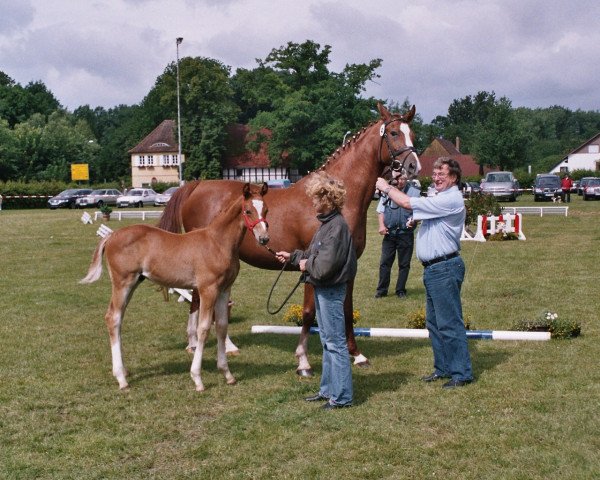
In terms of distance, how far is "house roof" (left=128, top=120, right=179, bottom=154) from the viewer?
9800cm

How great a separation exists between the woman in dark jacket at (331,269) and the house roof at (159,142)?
91241 mm

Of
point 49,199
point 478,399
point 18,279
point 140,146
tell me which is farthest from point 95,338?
point 140,146

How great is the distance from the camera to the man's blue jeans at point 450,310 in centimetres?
785

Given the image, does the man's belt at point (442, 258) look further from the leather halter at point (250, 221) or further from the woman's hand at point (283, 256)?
the leather halter at point (250, 221)

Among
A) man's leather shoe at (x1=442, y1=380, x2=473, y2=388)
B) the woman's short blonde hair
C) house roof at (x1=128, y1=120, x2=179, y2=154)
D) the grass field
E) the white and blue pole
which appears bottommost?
the grass field

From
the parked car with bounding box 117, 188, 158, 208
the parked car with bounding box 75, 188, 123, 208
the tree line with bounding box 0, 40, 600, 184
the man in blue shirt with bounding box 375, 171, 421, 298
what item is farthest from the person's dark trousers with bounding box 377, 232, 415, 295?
the tree line with bounding box 0, 40, 600, 184

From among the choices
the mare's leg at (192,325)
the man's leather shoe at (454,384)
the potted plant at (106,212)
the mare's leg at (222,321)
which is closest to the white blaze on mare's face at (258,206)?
the mare's leg at (222,321)

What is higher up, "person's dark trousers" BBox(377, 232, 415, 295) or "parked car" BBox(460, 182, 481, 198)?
"parked car" BBox(460, 182, 481, 198)

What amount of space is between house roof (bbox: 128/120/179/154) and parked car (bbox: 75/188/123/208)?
34.9m

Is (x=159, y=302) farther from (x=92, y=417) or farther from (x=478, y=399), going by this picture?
(x=478, y=399)

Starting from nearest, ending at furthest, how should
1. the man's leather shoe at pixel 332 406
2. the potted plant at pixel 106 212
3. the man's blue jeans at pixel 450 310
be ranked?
the man's leather shoe at pixel 332 406
the man's blue jeans at pixel 450 310
the potted plant at pixel 106 212

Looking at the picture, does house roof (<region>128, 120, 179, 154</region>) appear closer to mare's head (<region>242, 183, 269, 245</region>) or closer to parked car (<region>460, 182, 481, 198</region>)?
parked car (<region>460, 182, 481, 198</region>)

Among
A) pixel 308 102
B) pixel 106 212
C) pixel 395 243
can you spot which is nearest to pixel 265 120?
pixel 308 102

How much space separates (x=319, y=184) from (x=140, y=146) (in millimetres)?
95581
